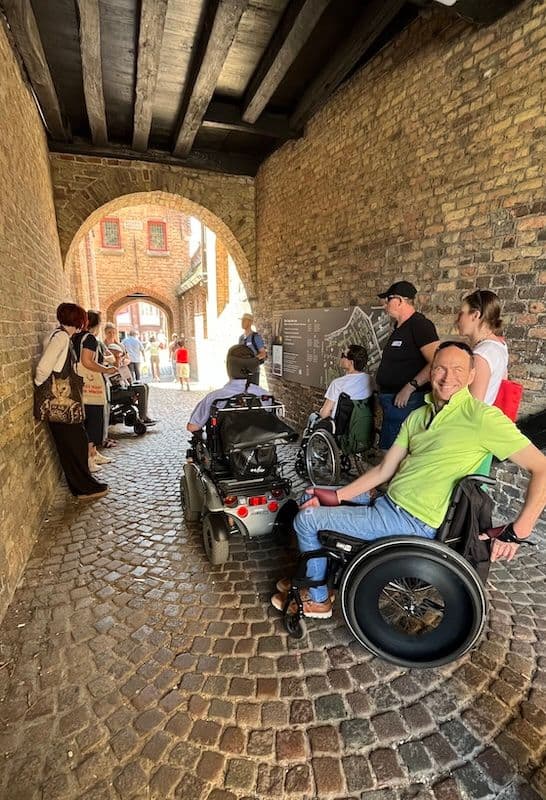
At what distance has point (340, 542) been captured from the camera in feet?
6.17

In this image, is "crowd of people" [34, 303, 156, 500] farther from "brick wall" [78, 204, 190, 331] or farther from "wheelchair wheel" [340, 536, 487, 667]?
"brick wall" [78, 204, 190, 331]

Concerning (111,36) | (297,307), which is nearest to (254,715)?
(297,307)

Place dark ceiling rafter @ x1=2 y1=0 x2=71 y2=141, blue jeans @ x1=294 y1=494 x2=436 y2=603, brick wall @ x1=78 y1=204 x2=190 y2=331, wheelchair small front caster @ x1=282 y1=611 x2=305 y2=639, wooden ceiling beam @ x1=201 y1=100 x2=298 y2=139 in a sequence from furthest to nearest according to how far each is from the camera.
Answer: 1. brick wall @ x1=78 y1=204 x2=190 y2=331
2. wooden ceiling beam @ x1=201 y1=100 x2=298 y2=139
3. dark ceiling rafter @ x1=2 y1=0 x2=71 y2=141
4. wheelchair small front caster @ x1=282 y1=611 x2=305 y2=639
5. blue jeans @ x1=294 y1=494 x2=436 y2=603

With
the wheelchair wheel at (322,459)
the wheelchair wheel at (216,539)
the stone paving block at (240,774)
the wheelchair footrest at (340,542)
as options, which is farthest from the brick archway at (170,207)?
the stone paving block at (240,774)

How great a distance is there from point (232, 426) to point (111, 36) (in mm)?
4240

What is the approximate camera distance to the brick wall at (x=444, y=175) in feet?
9.18

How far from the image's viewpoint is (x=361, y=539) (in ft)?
6.25

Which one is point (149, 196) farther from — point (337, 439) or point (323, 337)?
point (337, 439)

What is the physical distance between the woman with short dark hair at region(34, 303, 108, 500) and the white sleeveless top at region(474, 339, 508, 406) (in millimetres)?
3148

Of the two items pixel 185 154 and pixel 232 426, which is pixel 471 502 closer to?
pixel 232 426

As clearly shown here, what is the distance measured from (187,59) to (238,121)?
1143 millimetres

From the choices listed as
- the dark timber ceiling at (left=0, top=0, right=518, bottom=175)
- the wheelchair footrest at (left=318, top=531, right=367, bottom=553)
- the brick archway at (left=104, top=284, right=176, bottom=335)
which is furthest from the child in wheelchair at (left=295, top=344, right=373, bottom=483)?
the brick archway at (left=104, top=284, right=176, bottom=335)

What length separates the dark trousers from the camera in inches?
143

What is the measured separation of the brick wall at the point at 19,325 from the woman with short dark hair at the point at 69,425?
0.13 metres
